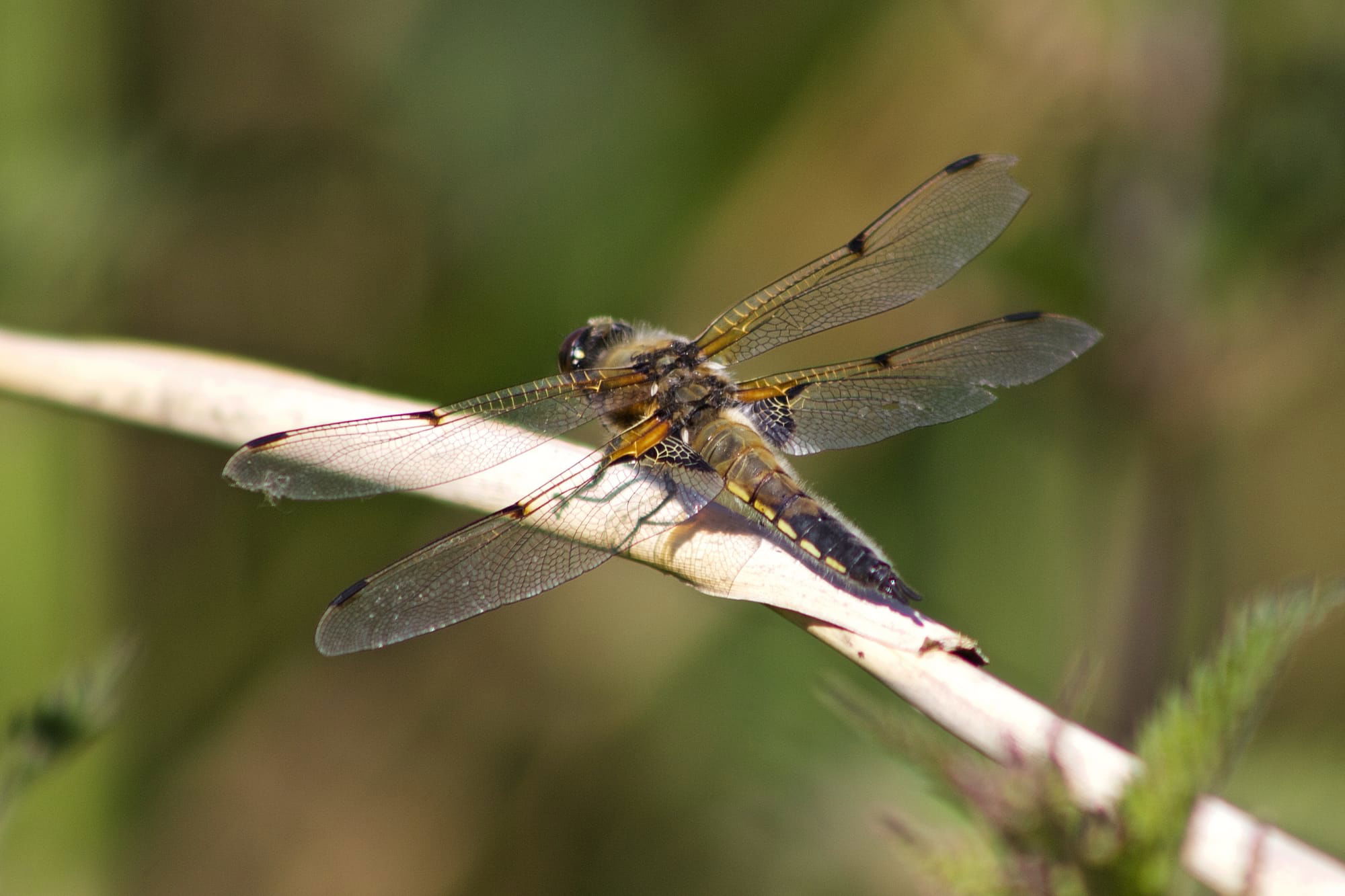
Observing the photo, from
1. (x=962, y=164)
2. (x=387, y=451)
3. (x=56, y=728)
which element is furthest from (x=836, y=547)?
(x=56, y=728)

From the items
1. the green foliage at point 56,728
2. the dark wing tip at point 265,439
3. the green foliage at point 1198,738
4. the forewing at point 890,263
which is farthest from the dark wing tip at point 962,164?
the green foliage at point 56,728

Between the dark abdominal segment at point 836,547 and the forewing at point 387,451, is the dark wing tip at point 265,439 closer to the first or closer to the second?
the forewing at point 387,451

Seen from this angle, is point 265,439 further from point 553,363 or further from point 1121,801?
point 553,363

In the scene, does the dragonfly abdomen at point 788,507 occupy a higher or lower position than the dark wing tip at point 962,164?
lower

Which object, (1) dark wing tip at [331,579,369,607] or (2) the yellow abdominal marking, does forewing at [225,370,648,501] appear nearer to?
(1) dark wing tip at [331,579,369,607]

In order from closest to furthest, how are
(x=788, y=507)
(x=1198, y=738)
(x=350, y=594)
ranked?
(x=1198, y=738) < (x=350, y=594) < (x=788, y=507)

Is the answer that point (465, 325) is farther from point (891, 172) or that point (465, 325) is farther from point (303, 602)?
point (891, 172)

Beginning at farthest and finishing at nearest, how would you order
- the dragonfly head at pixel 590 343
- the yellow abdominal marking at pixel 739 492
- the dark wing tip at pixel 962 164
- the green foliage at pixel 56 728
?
the dragonfly head at pixel 590 343
the dark wing tip at pixel 962 164
the yellow abdominal marking at pixel 739 492
the green foliage at pixel 56 728
